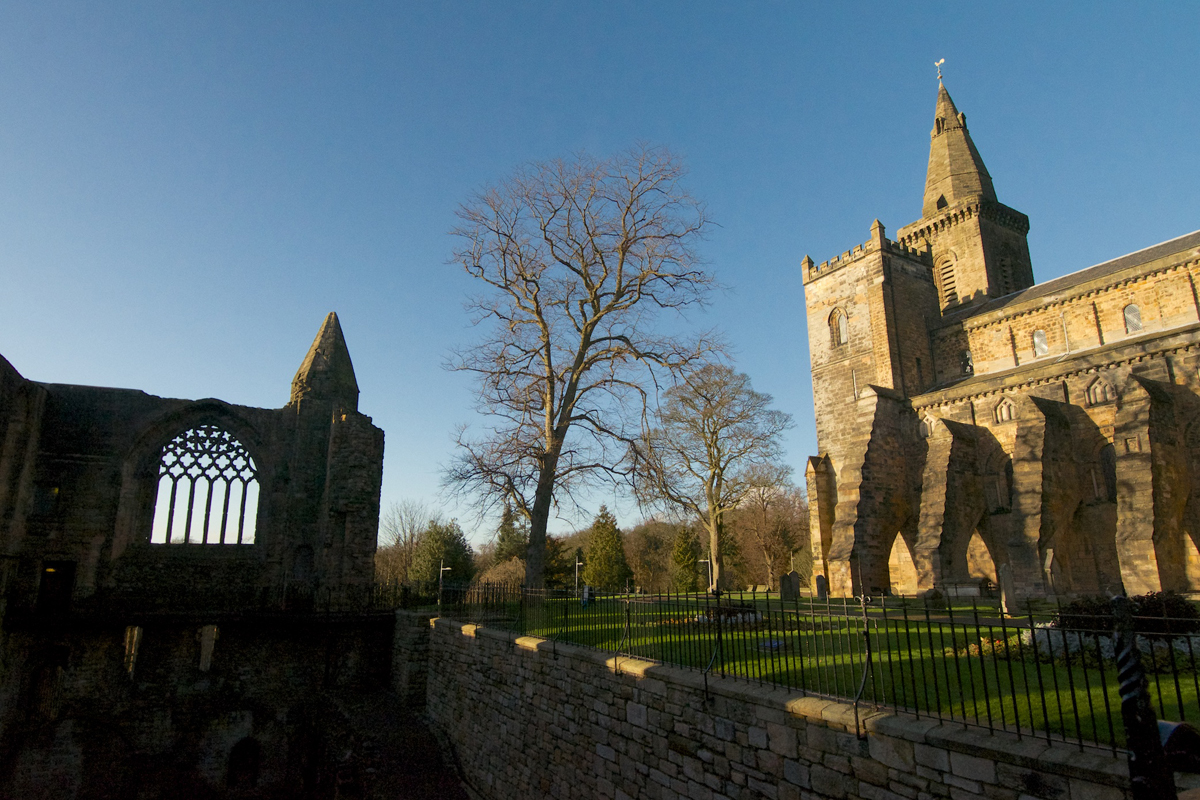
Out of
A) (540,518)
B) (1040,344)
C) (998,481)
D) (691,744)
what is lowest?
(691,744)

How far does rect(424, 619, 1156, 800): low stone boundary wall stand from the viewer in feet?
16.6

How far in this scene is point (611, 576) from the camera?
1695 inches

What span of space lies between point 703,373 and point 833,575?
782cm

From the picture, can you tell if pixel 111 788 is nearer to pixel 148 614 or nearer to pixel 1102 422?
pixel 148 614

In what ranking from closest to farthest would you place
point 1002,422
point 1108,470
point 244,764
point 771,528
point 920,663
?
1. point 920,663
2. point 244,764
3. point 1108,470
4. point 1002,422
5. point 771,528

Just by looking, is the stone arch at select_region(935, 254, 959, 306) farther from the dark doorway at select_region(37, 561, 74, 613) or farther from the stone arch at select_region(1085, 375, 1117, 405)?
the dark doorway at select_region(37, 561, 74, 613)

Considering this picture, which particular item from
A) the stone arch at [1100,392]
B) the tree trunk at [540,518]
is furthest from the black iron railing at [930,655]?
the stone arch at [1100,392]

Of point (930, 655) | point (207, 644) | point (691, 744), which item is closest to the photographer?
point (930, 655)

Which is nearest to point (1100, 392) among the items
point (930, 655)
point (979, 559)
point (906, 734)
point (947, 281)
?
point (979, 559)

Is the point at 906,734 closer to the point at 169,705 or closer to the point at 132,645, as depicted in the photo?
the point at 169,705

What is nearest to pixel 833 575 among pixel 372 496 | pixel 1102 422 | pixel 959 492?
pixel 959 492

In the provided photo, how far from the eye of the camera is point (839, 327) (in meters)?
30.2

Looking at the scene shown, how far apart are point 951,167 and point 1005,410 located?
57.6 feet

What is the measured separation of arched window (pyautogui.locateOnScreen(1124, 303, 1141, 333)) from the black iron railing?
54.3 feet
